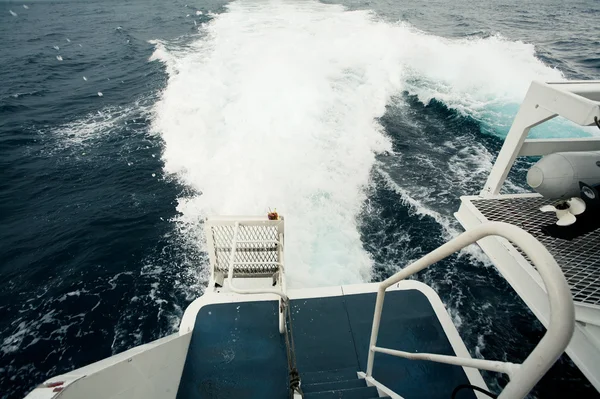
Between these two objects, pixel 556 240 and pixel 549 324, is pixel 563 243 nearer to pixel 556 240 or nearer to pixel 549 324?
pixel 556 240

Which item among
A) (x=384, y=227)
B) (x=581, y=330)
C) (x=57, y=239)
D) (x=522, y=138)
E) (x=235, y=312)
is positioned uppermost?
(x=522, y=138)

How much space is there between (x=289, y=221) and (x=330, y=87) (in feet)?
25.9

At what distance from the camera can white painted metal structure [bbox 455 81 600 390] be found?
83.8 inches

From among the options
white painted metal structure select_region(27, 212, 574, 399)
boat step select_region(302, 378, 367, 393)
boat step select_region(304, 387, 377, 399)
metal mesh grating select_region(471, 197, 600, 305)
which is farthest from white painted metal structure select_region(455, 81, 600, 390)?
boat step select_region(302, 378, 367, 393)

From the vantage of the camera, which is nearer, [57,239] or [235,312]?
[235,312]

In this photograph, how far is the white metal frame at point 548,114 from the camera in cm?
241

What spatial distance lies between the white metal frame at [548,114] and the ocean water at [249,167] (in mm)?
3245

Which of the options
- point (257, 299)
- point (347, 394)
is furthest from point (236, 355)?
point (347, 394)

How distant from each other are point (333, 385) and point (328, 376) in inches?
7.8

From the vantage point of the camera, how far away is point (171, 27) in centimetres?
2628

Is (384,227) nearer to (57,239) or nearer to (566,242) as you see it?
(566,242)

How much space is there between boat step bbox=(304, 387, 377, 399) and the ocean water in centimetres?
260

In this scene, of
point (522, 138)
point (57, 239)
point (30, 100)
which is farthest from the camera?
point (30, 100)

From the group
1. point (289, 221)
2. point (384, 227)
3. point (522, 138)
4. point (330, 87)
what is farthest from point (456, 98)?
point (522, 138)
